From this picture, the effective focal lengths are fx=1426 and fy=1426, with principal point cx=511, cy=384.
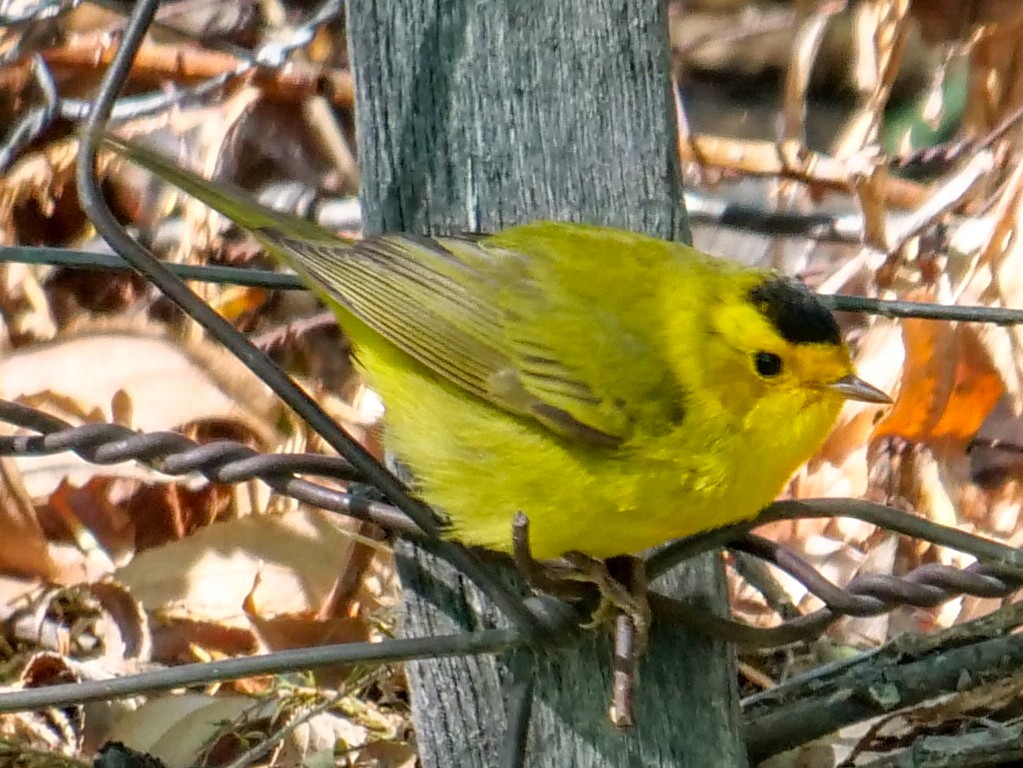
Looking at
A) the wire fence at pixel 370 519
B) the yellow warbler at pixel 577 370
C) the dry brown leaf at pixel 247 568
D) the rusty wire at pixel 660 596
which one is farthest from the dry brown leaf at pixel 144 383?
the rusty wire at pixel 660 596

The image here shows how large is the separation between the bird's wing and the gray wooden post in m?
0.21

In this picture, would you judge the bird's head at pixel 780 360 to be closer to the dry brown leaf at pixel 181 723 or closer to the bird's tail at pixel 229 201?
the bird's tail at pixel 229 201

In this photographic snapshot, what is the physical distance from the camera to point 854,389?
2.42 metres

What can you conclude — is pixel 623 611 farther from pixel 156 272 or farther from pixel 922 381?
pixel 922 381

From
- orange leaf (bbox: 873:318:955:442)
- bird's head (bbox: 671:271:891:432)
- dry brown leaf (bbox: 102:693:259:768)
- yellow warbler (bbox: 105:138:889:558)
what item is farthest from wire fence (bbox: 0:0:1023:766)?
orange leaf (bbox: 873:318:955:442)

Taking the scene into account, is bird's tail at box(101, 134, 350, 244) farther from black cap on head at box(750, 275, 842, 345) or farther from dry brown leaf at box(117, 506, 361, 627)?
dry brown leaf at box(117, 506, 361, 627)

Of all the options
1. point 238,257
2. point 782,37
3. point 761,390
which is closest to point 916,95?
point 782,37

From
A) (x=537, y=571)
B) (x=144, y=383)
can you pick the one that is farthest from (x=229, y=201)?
(x=144, y=383)

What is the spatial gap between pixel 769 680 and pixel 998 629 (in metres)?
0.64

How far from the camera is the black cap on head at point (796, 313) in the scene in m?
2.42

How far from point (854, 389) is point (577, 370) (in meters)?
0.48

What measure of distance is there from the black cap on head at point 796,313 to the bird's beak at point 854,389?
7 centimetres

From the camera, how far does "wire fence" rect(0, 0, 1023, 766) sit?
72.4 inches

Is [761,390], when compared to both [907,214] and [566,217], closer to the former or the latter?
[566,217]
